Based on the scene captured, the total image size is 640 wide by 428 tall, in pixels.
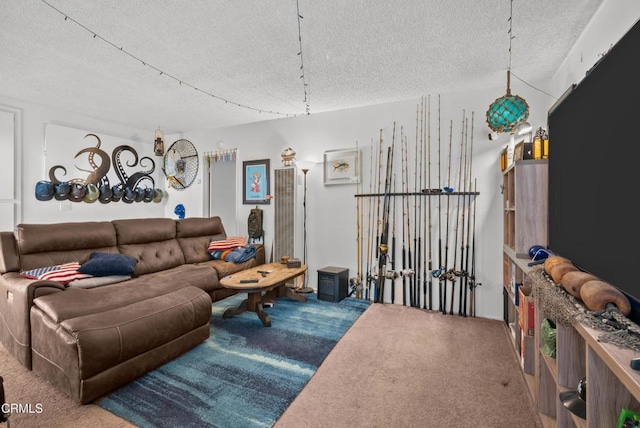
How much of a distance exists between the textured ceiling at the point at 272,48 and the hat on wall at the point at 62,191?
103 cm

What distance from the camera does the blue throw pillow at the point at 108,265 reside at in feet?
8.95

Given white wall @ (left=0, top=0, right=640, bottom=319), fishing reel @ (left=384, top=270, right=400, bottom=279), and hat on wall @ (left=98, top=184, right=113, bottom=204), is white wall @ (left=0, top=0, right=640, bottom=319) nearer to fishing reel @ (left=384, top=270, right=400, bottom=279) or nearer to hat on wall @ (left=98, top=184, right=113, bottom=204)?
hat on wall @ (left=98, top=184, right=113, bottom=204)

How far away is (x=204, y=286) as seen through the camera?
326 cm

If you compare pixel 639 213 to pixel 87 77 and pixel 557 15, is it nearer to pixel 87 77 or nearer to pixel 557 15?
pixel 557 15

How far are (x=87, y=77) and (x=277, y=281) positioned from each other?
2.74 meters

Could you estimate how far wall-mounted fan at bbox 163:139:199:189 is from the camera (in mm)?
5098

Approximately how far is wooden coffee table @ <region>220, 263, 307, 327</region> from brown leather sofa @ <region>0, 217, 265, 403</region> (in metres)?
0.41

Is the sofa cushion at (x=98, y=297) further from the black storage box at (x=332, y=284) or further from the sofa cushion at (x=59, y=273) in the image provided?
the black storage box at (x=332, y=284)

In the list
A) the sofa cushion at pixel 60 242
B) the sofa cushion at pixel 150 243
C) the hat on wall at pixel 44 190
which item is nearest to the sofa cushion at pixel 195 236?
the sofa cushion at pixel 150 243

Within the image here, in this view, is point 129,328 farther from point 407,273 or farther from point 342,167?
point 342,167

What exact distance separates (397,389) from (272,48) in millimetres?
2586

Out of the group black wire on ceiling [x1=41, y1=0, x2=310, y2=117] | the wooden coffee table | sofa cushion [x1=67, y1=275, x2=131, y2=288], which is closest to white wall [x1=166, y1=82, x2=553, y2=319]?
black wire on ceiling [x1=41, y1=0, x2=310, y2=117]

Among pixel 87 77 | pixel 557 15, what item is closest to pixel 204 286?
pixel 87 77

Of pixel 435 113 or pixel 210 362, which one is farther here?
pixel 435 113
